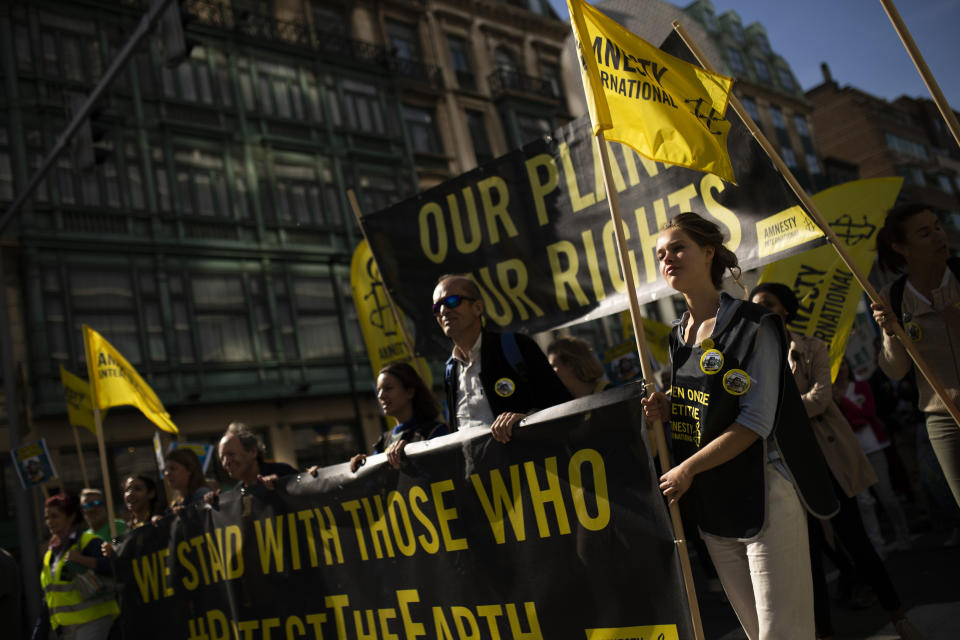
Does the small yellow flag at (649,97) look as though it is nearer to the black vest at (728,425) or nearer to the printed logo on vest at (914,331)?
the black vest at (728,425)

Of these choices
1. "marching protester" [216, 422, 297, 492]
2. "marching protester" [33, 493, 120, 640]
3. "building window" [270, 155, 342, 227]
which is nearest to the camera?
"marching protester" [216, 422, 297, 492]

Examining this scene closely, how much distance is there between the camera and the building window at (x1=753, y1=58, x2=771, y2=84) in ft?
165

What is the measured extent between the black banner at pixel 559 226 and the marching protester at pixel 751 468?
1.43 metres

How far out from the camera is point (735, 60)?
160 feet

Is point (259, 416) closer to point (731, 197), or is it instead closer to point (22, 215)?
point (22, 215)

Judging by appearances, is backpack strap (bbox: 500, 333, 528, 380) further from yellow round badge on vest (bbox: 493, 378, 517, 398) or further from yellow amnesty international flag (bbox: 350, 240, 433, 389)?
yellow amnesty international flag (bbox: 350, 240, 433, 389)

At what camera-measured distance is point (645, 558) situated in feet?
9.76

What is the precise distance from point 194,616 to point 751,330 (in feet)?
13.3

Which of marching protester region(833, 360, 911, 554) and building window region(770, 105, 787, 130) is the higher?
building window region(770, 105, 787, 130)

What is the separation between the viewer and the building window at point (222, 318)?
68.2 ft

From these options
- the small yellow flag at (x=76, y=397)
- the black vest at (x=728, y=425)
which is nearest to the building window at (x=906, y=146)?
the small yellow flag at (x=76, y=397)

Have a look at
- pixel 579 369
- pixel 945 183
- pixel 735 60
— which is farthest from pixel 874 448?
pixel 945 183

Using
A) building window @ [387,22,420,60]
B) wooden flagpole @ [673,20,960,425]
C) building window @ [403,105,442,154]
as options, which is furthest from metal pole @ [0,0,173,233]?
building window @ [387,22,420,60]

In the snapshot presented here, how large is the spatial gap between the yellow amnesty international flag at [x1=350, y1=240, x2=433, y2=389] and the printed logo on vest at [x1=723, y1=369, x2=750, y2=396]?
572cm
